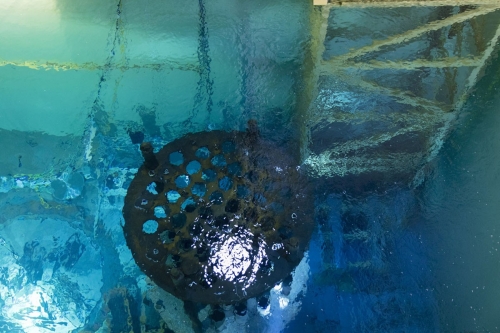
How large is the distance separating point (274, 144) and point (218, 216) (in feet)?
2.17

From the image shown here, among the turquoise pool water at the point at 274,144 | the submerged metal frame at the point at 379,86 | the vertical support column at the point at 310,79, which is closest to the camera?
the turquoise pool water at the point at 274,144

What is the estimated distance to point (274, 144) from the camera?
2.66 meters

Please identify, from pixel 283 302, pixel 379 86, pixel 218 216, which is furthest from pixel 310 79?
pixel 283 302

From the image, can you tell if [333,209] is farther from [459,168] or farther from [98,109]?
[98,109]

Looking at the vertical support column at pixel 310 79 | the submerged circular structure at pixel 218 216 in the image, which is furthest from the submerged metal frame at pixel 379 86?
the submerged circular structure at pixel 218 216

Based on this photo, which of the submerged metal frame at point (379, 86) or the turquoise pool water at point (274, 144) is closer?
the turquoise pool water at point (274, 144)

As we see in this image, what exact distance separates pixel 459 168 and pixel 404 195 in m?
0.36

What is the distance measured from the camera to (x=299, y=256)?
7.64 feet

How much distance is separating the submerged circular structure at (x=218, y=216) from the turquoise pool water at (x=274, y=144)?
0.03 meters

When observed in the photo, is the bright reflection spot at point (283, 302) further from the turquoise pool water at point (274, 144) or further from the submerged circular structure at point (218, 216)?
the submerged circular structure at point (218, 216)

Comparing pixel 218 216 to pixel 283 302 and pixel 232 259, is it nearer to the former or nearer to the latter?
pixel 232 259

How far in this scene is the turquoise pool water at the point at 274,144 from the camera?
7.25 ft

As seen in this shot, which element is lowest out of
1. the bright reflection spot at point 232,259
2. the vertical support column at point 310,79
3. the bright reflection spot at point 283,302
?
the bright reflection spot at point 283,302

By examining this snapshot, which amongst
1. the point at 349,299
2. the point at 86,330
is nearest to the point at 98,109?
the point at 86,330
